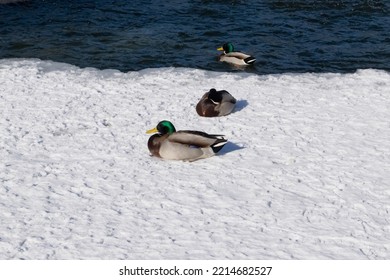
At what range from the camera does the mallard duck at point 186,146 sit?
10.7 m

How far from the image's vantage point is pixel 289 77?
14.5 m

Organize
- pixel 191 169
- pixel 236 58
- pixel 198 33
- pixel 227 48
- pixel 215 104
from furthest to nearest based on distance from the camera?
1. pixel 198 33
2. pixel 227 48
3. pixel 236 58
4. pixel 215 104
5. pixel 191 169

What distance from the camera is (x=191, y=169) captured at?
1059cm

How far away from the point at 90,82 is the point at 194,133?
12.8 ft

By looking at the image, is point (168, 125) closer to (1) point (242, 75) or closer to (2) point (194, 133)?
(2) point (194, 133)

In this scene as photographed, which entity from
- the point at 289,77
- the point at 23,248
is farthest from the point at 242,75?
the point at 23,248

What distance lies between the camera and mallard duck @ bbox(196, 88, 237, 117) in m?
12.3

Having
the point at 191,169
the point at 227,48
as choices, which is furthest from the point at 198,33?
the point at 191,169

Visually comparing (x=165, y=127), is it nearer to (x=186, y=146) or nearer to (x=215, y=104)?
(x=186, y=146)

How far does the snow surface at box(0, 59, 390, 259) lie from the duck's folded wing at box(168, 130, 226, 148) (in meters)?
0.30

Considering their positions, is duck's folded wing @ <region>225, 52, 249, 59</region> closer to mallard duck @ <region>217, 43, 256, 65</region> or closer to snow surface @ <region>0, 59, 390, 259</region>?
mallard duck @ <region>217, 43, 256, 65</region>

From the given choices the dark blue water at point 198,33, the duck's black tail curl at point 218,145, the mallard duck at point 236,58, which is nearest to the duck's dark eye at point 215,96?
the duck's black tail curl at point 218,145

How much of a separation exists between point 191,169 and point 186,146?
1.17ft

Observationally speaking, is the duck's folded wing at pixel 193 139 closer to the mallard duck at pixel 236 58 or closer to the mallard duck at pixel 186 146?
the mallard duck at pixel 186 146
